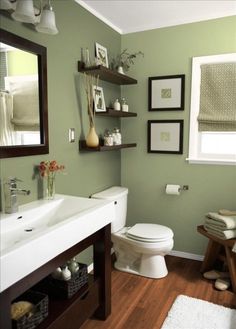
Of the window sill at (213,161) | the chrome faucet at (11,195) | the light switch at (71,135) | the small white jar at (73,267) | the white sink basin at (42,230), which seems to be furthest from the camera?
the window sill at (213,161)

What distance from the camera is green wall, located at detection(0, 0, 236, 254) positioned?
209 cm

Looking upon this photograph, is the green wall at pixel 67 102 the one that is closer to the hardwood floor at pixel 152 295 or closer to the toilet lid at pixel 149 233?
the toilet lid at pixel 149 233

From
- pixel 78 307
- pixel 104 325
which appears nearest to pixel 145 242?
pixel 104 325

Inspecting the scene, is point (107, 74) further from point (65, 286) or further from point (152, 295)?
point (152, 295)

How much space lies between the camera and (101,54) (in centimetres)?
257

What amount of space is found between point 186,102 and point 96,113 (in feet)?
3.06

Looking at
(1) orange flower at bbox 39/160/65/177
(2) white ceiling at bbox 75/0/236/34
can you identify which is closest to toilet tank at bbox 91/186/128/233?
(1) orange flower at bbox 39/160/65/177

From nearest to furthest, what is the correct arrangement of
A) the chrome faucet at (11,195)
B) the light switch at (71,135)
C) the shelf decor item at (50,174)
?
the chrome faucet at (11,195)
the shelf decor item at (50,174)
the light switch at (71,135)

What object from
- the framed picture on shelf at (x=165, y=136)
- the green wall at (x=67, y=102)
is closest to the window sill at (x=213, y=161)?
the framed picture on shelf at (x=165, y=136)

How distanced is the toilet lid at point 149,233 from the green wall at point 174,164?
17.6 inches

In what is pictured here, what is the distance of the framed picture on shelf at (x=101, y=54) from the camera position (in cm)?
251

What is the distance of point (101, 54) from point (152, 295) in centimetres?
217

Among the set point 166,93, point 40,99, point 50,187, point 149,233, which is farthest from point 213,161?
point 40,99

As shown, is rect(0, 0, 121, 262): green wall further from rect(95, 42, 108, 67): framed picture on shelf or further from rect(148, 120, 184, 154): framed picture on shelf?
rect(148, 120, 184, 154): framed picture on shelf
